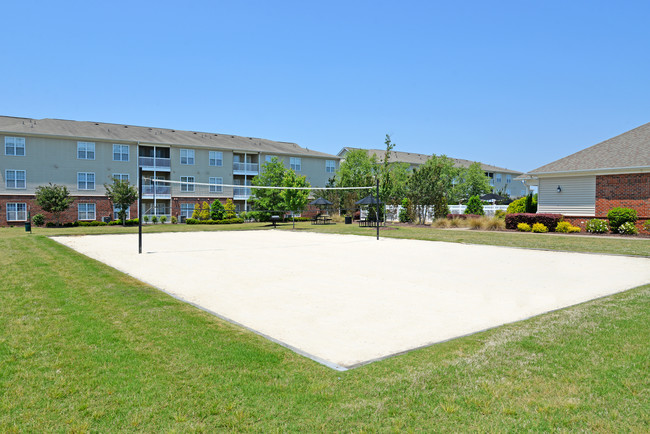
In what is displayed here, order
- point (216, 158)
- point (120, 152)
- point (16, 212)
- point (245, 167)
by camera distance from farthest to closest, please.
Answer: point (245, 167) → point (216, 158) → point (120, 152) → point (16, 212)

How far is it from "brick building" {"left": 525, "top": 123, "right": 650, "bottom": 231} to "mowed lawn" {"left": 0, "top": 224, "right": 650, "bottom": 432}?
20.2 m

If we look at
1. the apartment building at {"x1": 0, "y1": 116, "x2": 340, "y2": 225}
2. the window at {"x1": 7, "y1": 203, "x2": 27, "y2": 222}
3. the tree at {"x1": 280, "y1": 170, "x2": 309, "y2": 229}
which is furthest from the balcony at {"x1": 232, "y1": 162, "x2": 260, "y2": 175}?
the window at {"x1": 7, "y1": 203, "x2": 27, "y2": 222}

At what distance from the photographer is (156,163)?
43.1m

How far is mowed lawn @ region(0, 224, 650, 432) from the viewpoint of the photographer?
3141 millimetres

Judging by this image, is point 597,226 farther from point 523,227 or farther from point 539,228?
point 523,227

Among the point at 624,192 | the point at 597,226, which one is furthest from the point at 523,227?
the point at 624,192

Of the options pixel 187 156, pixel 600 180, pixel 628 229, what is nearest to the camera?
pixel 628 229

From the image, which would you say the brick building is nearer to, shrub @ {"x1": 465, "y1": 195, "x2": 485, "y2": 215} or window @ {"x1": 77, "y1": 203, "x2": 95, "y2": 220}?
shrub @ {"x1": 465, "y1": 195, "x2": 485, "y2": 215}

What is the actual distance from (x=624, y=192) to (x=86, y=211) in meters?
42.7

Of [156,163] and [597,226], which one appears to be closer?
[597,226]

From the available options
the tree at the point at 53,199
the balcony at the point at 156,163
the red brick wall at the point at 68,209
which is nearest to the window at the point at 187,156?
the balcony at the point at 156,163

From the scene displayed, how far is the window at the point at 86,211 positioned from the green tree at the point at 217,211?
11088 mm

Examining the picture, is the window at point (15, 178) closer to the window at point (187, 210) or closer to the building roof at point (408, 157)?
the window at point (187, 210)

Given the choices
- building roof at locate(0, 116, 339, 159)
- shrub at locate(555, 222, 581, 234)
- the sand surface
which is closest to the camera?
the sand surface
